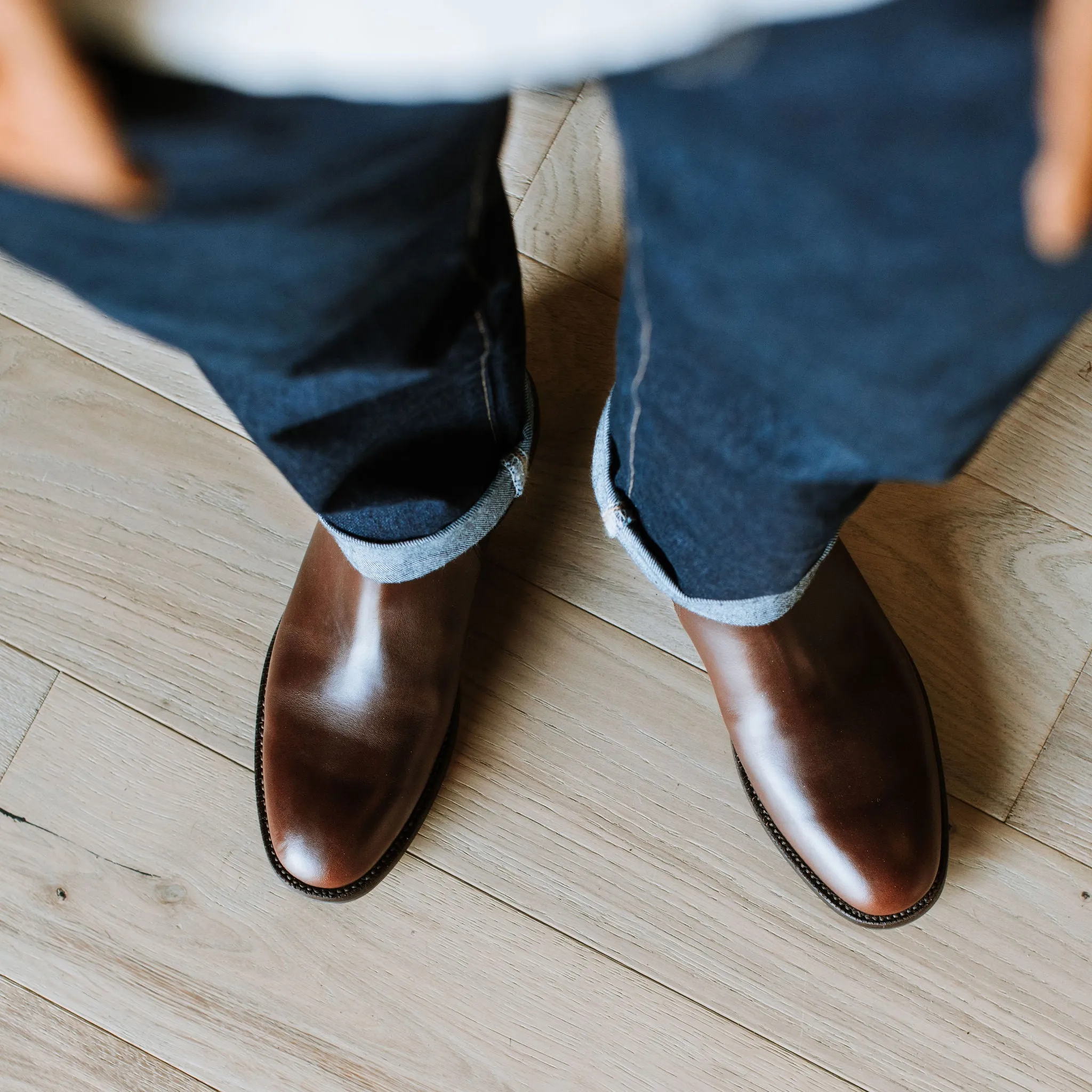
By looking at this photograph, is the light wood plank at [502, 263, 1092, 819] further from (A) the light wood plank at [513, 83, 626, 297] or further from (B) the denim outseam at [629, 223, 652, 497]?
(B) the denim outseam at [629, 223, 652, 497]

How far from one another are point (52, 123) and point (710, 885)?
26.8 inches


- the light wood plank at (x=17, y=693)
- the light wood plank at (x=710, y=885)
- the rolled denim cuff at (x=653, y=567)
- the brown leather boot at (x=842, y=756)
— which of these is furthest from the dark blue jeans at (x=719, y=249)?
the light wood plank at (x=17, y=693)

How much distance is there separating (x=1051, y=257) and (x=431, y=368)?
0.27 m

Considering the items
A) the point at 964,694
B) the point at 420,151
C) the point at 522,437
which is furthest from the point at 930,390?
the point at 964,694

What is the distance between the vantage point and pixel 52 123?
23 cm

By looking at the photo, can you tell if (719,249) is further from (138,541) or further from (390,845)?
(138,541)

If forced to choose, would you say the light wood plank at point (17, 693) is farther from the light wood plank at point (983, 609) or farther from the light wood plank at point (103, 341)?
the light wood plank at point (983, 609)

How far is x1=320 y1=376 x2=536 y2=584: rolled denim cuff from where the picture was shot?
1.98 feet

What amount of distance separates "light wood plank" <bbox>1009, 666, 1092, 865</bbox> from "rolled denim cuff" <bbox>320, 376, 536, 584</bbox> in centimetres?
48

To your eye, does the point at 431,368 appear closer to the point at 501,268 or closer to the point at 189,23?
the point at 501,268

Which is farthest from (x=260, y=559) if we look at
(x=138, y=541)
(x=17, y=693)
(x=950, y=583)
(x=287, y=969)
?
(x=950, y=583)

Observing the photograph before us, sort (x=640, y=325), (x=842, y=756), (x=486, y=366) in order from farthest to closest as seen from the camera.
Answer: (x=842, y=756) → (x=486, y=366) → (x=640, y=325)

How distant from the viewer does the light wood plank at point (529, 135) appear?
848mm

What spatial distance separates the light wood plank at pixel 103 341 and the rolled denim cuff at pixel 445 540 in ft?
0.91
